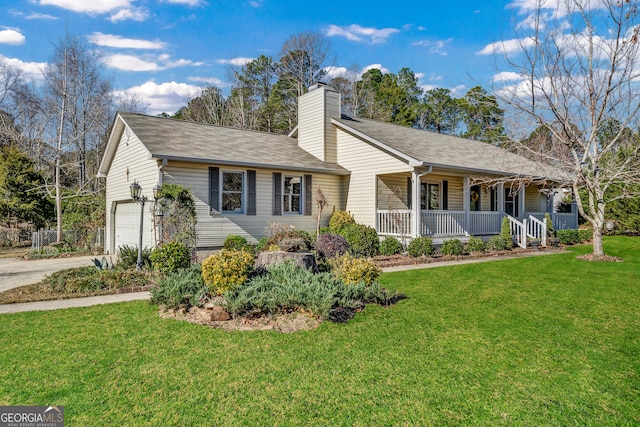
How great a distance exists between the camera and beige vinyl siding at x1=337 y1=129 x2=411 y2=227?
46.0 ft

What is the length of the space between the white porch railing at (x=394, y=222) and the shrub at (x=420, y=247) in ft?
3.76

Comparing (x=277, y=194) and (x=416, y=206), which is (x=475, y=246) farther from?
(x=277, y=194)

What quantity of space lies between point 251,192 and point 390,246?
16.2 feet

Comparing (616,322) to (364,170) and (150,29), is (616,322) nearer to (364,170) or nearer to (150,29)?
(364,170)

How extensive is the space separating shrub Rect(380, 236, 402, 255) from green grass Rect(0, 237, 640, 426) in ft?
19.7

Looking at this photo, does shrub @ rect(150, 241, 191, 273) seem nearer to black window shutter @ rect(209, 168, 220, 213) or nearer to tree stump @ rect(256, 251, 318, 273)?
tree stump @ rect(256, 251, 318, 273)

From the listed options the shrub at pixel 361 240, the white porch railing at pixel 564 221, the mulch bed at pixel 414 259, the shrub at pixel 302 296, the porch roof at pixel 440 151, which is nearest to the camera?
the shrub at pixel 302 296

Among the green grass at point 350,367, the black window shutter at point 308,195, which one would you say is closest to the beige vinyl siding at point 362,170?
the black window shutter at point 308,195

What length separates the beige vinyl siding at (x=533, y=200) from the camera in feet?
70.1

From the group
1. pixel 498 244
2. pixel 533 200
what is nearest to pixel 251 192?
pixel 498 244

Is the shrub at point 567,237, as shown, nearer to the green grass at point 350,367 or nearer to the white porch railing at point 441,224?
the white porch railing at point 441,224

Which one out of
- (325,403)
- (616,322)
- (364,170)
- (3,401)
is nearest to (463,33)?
(364,170)

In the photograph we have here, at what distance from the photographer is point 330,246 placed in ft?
35.9

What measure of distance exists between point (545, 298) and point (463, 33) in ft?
35.6
